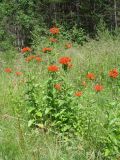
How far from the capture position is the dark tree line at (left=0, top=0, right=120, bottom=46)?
69.9 ft

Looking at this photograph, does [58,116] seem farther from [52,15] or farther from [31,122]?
[52,15]

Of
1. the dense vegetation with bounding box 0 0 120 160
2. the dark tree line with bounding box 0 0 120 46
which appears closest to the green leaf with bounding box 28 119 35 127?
the dense vegetation with bounding box 0 0 120 160

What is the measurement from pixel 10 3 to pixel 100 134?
730 inches

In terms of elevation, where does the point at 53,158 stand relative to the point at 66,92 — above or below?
below

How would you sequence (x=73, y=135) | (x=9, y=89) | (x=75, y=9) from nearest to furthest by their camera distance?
(x=73, y=135) → (x=9, y=89) → (x=75, y=9)

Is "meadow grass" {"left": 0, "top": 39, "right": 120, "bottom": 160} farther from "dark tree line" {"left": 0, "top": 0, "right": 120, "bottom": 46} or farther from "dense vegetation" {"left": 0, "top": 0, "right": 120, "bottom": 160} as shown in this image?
"dark tree line" {"left": 0, "top": 0, "right": 120, "bottom": 46}

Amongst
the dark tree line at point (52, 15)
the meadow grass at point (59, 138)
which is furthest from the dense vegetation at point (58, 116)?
the dark tree line at point (52, 15)

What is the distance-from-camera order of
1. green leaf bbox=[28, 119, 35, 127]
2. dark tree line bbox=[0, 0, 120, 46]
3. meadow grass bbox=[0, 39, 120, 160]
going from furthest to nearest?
dark tree line bbox=[0, 0, 120, 46] → green leaf bbox=[28, 119, 35, 127] → meadow grass bbox=[0, 39, 120, 160]

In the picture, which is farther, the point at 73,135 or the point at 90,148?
the point at 73,135

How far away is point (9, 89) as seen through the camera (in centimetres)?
562

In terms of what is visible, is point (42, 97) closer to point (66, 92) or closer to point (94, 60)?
point (66, 92)

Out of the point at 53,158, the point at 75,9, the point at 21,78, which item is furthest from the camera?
the point at 75,9

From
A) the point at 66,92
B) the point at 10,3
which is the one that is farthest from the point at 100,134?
the point at 10,3

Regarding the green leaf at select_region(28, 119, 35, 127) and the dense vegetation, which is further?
→ the green leaf at select_region(28, 119, 35, 127)
